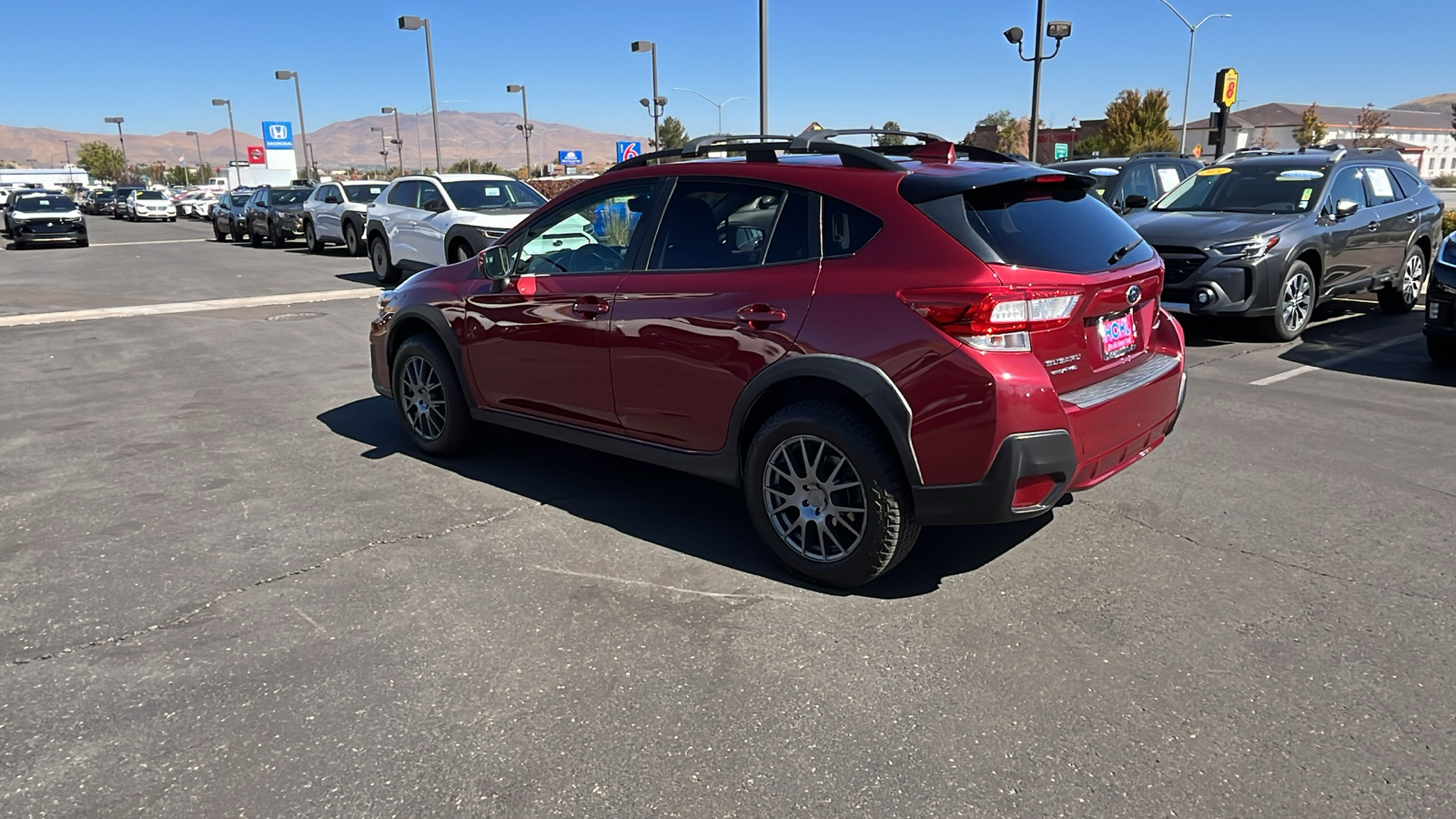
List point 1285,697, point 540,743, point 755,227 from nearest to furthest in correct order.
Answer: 1. point 540,743
2. point 1285,697
3. point 755,227

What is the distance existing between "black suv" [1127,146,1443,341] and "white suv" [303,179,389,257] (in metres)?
15.8

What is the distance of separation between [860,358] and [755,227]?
0.84 m

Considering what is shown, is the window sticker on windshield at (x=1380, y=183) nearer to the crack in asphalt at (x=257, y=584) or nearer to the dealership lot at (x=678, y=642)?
the dealership lot at (x=678, y=642)

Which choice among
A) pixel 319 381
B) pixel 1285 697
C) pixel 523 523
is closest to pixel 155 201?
pixel 319 381

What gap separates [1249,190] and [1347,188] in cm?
96

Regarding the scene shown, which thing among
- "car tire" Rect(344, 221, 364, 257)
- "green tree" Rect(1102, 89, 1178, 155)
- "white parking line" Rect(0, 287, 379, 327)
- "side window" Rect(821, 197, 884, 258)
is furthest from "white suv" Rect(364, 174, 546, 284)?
"green tree" Rect(1102, 89, 1178, 155)

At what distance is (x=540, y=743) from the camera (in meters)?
2.96

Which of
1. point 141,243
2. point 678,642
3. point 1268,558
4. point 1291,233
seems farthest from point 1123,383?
point 141,243

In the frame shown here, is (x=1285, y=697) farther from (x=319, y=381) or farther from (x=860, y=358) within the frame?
(x=319, y=381)

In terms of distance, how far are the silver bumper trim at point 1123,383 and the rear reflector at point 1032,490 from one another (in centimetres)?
31

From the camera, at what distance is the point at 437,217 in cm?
1498

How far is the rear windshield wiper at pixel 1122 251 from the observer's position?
13.3ft

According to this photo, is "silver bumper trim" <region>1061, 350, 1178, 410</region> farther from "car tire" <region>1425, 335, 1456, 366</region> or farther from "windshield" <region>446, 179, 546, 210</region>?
"windshield" <region>446, 179, 546, 210</region>

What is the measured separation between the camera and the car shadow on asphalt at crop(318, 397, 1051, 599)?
13.9ft
